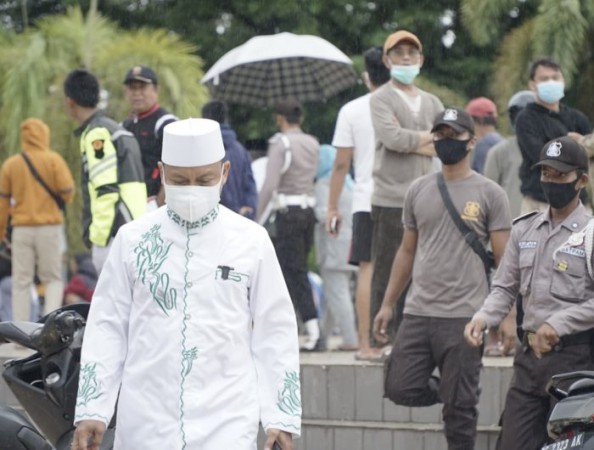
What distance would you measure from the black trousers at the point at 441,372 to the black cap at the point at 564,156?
50.6 inches

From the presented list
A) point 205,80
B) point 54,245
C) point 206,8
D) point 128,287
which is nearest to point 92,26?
point 206,8

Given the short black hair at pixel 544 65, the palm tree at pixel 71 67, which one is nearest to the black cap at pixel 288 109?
the short black hair at pixel 544 65

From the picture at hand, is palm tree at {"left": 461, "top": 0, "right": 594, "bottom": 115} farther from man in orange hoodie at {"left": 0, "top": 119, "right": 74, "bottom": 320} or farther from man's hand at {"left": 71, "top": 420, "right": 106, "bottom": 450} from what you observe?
man's hand at {"left": 71, "top": 420, "right": 106, "bottom": 450}

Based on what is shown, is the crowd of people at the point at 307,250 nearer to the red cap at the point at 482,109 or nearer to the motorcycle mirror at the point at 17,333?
the red cap at the point at 482,109

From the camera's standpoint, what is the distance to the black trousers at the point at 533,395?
800 centimetres

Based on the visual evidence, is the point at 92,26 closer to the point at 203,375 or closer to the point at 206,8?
the point at 206,8

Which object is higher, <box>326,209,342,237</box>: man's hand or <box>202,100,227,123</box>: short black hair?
<box>202,100,227,123</box>: short black hair

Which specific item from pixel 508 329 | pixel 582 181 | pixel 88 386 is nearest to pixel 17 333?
pixel 88 386

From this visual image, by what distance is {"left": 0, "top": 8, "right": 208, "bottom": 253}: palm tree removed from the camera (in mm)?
20484

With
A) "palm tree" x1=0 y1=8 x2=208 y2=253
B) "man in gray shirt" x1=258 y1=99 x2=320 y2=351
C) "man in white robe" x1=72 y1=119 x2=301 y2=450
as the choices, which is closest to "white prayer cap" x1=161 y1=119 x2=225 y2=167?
"man in white robe" x1=72 y1=119 x2=301 y2=450

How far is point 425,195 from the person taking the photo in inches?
362

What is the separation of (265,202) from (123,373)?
237 inches

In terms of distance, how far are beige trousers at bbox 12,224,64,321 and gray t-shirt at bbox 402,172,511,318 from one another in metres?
4.16

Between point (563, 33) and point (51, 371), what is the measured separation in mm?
15024
